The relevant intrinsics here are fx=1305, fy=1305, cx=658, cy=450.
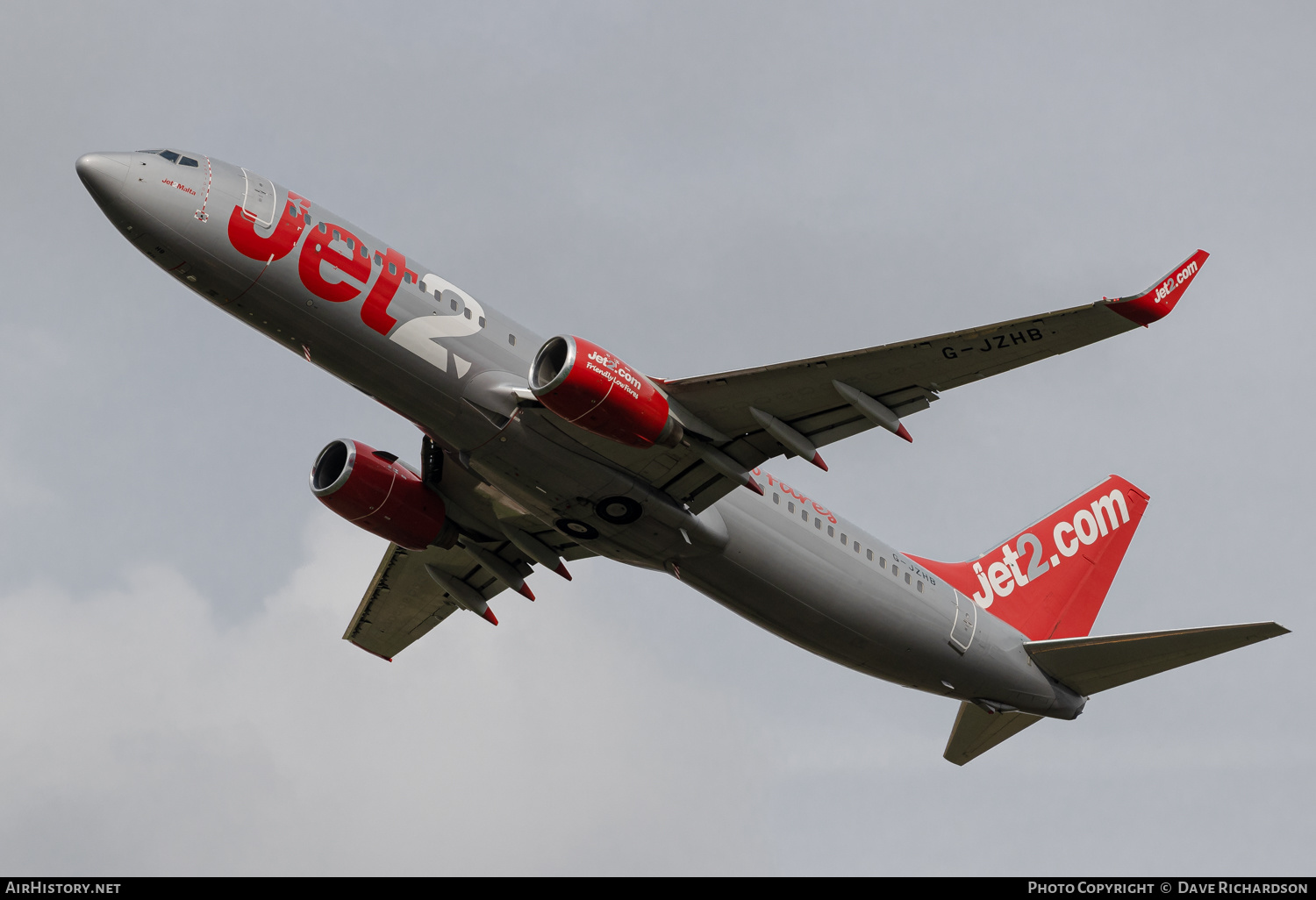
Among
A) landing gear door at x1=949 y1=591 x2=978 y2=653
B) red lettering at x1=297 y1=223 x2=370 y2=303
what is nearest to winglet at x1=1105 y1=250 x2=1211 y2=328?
landing gear door at x1=949 y1=591 x2=978 y2=653

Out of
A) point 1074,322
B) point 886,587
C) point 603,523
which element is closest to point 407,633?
point 603,523

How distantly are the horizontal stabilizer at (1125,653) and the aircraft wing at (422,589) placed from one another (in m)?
13.7

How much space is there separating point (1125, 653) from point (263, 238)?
24.3 m

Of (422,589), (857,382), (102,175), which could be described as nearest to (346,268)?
(102,175)

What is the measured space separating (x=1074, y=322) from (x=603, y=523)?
38.6 feet

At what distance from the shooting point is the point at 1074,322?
2445 cm

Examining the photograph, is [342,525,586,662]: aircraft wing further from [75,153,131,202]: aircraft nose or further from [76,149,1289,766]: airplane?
[75,153,131,202]: aircraft nose

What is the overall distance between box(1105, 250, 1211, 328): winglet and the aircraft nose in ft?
64.1

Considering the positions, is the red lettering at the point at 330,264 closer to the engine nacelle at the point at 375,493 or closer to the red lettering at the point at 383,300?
the red lettering at the point at 383,300

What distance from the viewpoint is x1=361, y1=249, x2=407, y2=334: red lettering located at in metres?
27.9

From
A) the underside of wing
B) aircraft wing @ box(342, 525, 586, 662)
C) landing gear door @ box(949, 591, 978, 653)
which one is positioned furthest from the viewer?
aircraft wing @ box(342, 525, 586, 662)

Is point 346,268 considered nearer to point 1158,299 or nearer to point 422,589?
point 422,589

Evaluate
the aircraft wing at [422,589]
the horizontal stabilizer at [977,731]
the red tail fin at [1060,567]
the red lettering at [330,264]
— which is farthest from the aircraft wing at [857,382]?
the horizontal stabilizer at [977,731]

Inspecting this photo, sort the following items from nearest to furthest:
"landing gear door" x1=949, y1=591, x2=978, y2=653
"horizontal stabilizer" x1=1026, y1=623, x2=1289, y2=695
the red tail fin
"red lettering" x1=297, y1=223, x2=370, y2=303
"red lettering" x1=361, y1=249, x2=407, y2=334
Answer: "red lettering" x1=297, y1=223, x2=370, y2=303, "red lettering" x1=361, y1=249, x2=407, y2=334, "horizontal stabilizer" x1=1026, y1=623, x2=1289, y2=695, "landing gear door" x1=949, y1=591, x2=978, y2=653, the red tail fin
